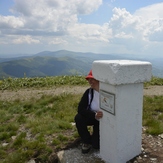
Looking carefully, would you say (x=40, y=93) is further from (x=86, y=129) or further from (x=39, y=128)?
(x=86, y=129)

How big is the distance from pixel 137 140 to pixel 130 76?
1.26 m

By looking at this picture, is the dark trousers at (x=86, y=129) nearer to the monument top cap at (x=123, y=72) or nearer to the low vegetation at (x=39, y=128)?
the low vegetation at (x=39, y=128)

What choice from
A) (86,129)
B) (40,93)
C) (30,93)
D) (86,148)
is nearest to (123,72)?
(86,129)

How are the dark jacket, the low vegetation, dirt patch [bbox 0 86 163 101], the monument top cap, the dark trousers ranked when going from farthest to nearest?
dirt patch [bbox 0 86 163 101]
the low vegetation
the dark trousers
the dark jacket
the monument top cap

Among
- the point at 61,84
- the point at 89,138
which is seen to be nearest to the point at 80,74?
the point at 61,84

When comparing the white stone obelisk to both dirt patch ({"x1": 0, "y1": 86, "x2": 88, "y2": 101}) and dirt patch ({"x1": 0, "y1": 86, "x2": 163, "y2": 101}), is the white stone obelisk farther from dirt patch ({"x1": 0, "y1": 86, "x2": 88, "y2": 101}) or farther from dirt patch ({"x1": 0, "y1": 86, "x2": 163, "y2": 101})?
dirt patch ({"x1": 0, "y1": 86, "x2": 88, "y2": 101})

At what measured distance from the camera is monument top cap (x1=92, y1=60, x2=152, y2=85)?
3.00m

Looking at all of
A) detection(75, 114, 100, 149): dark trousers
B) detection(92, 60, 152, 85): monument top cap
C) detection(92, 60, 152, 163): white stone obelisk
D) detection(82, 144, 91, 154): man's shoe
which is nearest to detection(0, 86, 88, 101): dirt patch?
detection(75, 114, 100, 149): dark trousers

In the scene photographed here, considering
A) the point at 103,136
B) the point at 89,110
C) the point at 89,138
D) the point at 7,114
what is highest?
the point at 89,110

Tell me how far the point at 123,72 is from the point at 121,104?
0.53 metres

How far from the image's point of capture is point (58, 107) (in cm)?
788

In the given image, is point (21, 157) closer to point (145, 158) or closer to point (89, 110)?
point (89, 110)

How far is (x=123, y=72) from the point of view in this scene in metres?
3.03

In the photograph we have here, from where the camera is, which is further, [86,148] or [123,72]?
[86,148]
